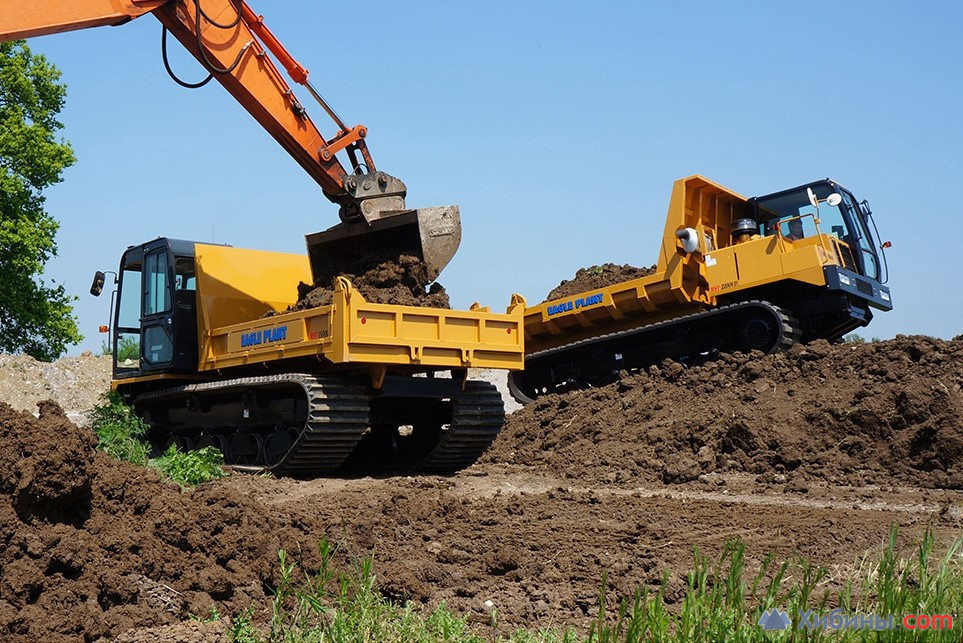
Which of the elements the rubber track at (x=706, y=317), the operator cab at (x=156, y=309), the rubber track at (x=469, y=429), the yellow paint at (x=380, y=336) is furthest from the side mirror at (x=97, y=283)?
the rubber track at (x=706, y=317)

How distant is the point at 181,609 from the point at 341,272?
23.9ft

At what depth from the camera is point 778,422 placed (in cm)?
1155

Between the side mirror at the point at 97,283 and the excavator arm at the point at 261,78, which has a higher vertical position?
the excavator arm at the point at 261,78

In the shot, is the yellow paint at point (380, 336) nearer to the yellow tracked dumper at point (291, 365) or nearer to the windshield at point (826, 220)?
the yellow tracked dumper at point (291, 365)

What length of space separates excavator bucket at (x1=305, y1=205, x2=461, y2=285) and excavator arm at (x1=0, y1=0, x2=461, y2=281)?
0.01 meters

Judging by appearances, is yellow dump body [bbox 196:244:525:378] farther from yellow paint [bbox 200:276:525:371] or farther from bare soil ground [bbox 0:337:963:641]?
bare soil ground [bbox 0:337:963:641]

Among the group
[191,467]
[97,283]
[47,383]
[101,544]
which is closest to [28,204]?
[47,383]

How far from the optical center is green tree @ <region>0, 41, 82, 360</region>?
2405 cm

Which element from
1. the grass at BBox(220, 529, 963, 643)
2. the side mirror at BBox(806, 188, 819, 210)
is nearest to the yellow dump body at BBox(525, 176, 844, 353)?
the side mirror at BBox(806, 188, 819, 210)

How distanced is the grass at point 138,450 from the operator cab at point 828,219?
923 cm

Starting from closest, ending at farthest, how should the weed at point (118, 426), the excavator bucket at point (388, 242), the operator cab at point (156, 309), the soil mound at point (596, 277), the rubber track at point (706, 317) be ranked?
the excavator bucket at point (388, 242), the weed at point (118, 426), the operator cab at point (156, 309), the rubber track at point (706, 317), the soil mound at point (596, 277)

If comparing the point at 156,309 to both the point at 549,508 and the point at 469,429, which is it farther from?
the point at 549,508

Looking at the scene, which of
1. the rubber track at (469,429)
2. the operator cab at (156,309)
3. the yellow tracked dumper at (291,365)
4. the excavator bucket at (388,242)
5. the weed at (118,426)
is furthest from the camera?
the operator cab at (156,309)

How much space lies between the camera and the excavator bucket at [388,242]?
1080 centimetres
